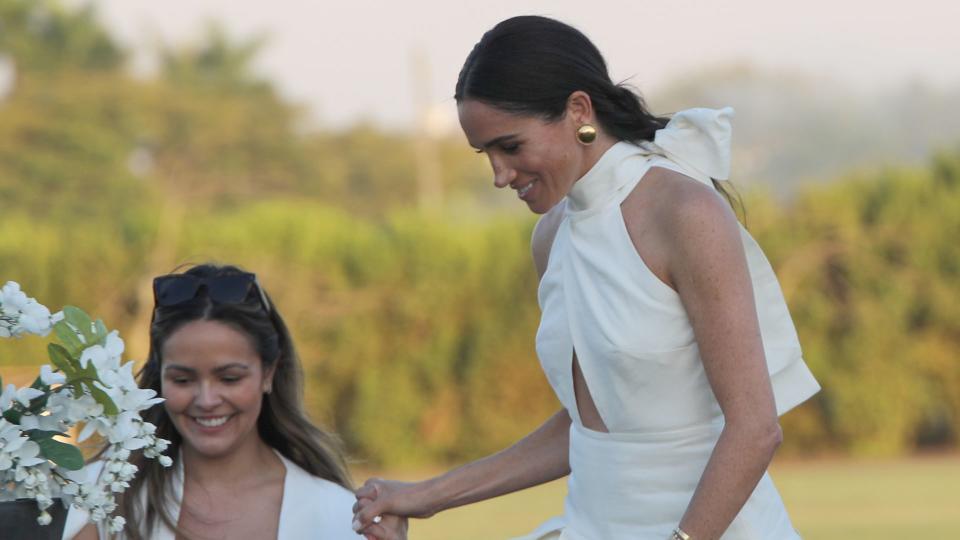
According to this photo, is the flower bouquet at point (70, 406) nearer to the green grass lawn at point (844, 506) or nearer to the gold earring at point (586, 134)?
the gold earring at point (586, 134)

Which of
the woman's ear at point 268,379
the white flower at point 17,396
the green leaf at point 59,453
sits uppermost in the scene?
the woman's ear at point 268,379

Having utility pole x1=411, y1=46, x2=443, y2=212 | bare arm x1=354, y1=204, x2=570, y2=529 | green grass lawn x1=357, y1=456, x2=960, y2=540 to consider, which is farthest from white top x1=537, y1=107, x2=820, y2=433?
utility pole x1=411, y1=46, x2=443, y2=212

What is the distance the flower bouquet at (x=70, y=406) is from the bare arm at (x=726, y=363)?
3.14 ft

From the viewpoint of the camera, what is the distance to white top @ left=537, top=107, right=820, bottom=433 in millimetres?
2828

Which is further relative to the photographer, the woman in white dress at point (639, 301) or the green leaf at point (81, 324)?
the woman in white dress at point (639, 301)

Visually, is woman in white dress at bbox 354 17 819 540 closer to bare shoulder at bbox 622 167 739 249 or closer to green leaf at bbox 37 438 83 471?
bare shoulder at bbox 622 167 739 249

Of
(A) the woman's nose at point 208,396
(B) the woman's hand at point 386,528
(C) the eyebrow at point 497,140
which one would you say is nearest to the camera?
(C) the eyebrow at point 497,140

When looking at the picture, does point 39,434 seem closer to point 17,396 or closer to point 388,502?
point 17,396

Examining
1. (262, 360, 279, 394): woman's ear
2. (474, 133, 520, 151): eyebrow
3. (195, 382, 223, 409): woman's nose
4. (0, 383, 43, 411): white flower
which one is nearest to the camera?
(0, 383, 43, 411): white flower

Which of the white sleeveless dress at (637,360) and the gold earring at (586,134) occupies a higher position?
the gold earring at (586,134)

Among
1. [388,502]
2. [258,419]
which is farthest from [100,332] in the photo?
[258,419]

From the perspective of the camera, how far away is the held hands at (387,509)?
3.38 metres

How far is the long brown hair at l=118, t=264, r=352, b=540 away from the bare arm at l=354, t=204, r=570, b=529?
67cm

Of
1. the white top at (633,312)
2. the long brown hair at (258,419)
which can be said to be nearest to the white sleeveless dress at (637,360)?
the white top at (633,312)
